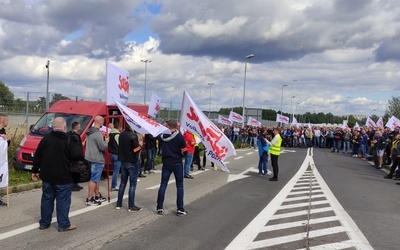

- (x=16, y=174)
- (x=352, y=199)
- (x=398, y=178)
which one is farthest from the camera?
(x=398, y=178)

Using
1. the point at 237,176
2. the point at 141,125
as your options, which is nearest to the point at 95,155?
the point at 141,125

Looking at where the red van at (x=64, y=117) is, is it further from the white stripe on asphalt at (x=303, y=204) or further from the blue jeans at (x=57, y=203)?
the white stripe on asphalt at (x=303, y=204)

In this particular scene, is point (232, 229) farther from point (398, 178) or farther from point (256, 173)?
point (398, 178)

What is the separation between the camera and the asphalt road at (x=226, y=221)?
249 inches

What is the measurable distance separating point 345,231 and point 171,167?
11.3ft

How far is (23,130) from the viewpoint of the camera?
51.2 feet

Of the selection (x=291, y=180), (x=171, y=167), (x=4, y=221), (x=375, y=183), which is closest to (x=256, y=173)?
(x=291, y=180)

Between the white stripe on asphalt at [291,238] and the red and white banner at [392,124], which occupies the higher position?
the red and white banner at [392,124]

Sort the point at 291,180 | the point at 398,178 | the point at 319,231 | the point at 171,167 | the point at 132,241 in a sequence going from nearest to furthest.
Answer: the point at 132,241
the point at 319,231
the point at 171,167
the point at 291,180
the point at 398,178

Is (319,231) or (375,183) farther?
(375,183)

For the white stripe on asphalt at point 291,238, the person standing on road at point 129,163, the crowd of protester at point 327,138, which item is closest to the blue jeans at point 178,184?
the person standing on road at point 129,163

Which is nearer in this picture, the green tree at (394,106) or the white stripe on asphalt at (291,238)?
the white stripe on asphalt at (291,238)

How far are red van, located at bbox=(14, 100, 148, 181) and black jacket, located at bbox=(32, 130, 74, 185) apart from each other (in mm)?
5234

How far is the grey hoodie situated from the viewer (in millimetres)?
8875
